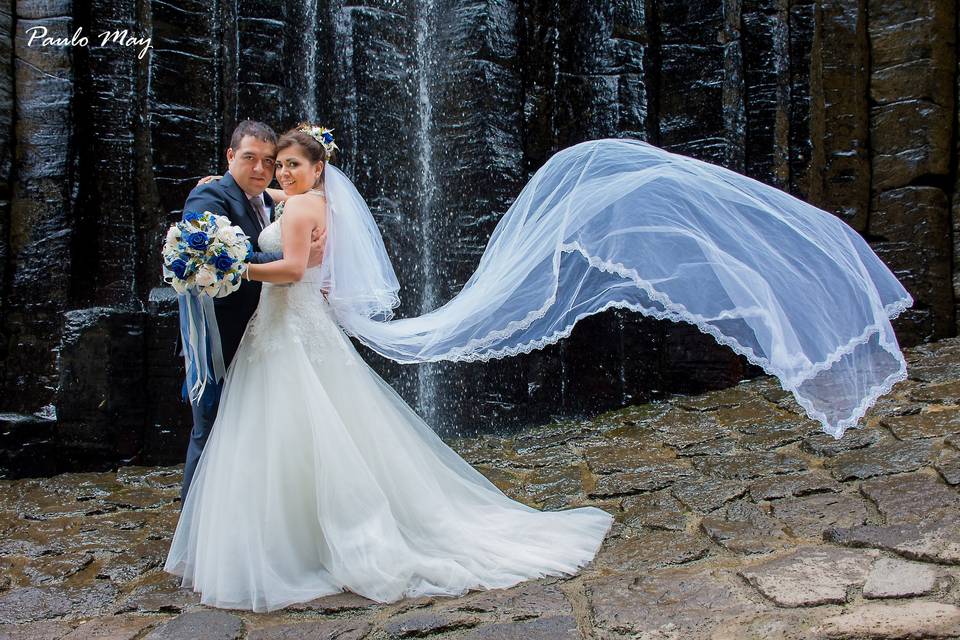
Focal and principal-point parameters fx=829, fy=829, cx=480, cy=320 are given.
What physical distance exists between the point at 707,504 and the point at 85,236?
4817 millimetres

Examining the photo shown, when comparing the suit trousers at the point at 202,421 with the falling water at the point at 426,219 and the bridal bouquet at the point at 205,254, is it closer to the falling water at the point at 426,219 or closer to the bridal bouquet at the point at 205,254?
the bridal bouquet at the point at 205,254

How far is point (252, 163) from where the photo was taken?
392cm

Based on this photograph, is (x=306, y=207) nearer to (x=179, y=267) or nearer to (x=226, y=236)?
(x=226, y=236)

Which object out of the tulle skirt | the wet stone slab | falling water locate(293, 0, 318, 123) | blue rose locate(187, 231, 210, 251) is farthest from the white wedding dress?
falling water locate(293, 0, 318, 123)

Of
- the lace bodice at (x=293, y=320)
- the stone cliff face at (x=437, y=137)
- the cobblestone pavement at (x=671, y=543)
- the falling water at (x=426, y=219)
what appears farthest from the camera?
the falling water at (x=426, y=219)

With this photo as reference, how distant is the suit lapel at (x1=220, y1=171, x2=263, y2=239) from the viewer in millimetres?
3928

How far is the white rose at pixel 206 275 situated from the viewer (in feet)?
11.0

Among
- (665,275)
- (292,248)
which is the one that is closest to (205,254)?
(292,248)

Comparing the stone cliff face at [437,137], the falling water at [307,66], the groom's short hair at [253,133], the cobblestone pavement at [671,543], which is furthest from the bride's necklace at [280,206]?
the falling water at [307,66]

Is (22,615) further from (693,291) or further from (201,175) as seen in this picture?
(201,175)

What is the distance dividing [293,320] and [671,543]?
1.99 meters

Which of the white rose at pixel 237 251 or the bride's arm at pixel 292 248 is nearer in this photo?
the white rose at pixel 237 251

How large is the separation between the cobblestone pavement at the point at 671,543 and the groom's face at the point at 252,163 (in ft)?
6.09

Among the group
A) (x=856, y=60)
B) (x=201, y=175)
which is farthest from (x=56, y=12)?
(x=856, y=60)
